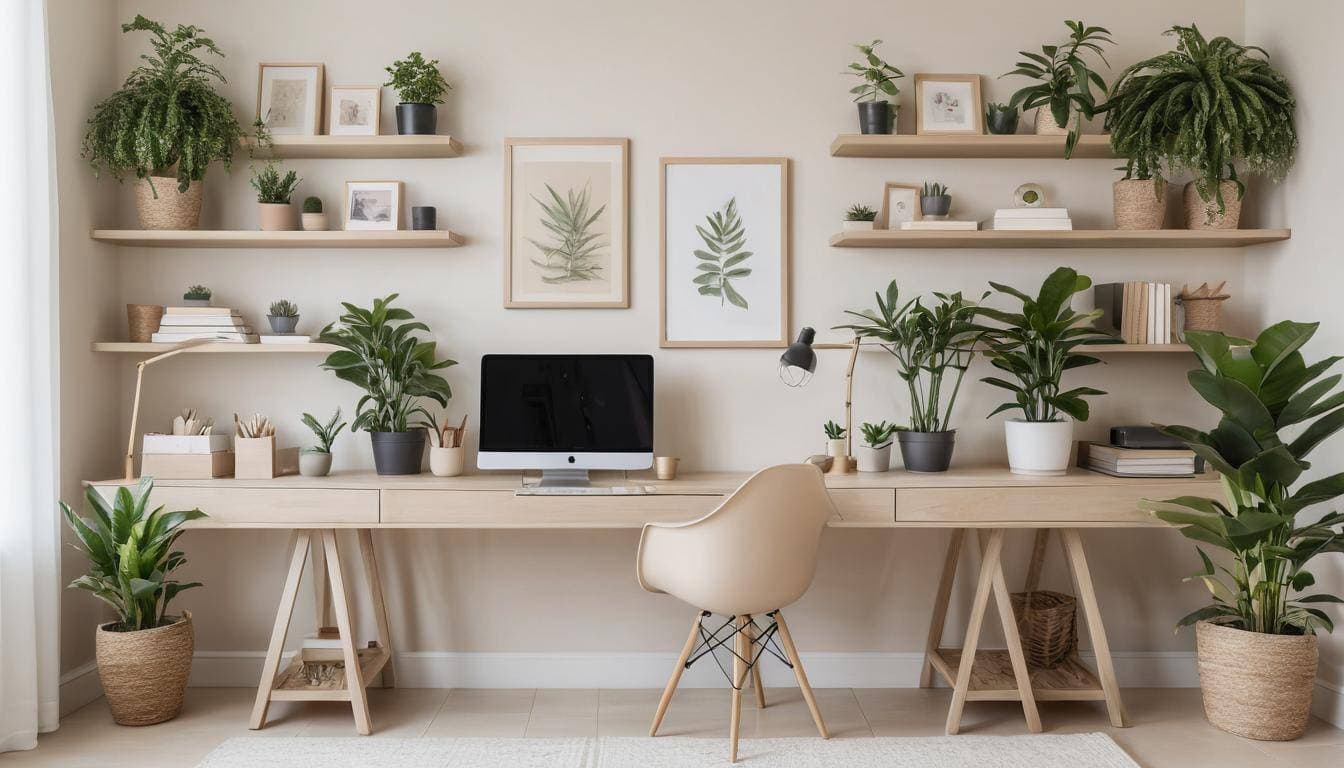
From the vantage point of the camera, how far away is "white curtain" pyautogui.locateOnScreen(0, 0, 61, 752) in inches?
105

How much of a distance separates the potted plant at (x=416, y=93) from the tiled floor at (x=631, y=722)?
1.97m

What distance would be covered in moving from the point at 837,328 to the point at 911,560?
891mm

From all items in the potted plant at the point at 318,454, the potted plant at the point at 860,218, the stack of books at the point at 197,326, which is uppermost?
the potted plant at the point at 860,218

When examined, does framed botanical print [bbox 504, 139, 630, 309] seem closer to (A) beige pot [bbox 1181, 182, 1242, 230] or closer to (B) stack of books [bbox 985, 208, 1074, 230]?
(B) stack of books [bbox 985, 208, 1074, 230]

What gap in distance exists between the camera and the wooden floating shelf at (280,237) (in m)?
3.10

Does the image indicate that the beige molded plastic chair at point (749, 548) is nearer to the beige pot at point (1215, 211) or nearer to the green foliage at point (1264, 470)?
the green foliage at point (1264, 470)

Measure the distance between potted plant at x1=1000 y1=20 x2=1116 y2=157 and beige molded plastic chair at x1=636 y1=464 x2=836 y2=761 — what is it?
5.00 ft

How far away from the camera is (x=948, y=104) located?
3.26 m

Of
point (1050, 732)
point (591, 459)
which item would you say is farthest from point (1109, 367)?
point (591, 459)

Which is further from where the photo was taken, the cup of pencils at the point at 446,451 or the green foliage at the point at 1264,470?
the cup of pencils at the point at 446,451

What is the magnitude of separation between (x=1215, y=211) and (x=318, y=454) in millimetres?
3115

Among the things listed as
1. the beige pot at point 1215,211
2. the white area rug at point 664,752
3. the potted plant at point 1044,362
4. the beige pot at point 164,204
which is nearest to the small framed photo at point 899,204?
the potted plant at point 1044,362

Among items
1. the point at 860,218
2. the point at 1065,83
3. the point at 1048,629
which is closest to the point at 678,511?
the point at 860,218

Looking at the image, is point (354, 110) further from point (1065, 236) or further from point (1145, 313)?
point (1145, 313)
